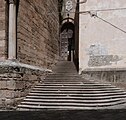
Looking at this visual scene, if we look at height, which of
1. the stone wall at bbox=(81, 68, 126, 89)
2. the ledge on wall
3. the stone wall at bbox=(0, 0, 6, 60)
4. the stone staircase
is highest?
the stone wall at bbox=(0, 0, 6, 60)

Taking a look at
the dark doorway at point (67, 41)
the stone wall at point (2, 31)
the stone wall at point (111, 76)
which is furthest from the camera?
the dark doorway at point (67, 41)

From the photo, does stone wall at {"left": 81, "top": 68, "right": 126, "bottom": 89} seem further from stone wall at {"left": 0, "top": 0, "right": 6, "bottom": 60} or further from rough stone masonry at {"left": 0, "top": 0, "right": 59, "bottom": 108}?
stone wall at {"left": 0, "top": 0, "right": 6, "bottom": 60}

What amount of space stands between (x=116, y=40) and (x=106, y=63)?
125 cm

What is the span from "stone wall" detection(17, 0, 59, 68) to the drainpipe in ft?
1.31

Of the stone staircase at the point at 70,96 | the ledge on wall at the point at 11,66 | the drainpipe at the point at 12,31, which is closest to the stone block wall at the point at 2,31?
the drainpipe at the point at 12,31

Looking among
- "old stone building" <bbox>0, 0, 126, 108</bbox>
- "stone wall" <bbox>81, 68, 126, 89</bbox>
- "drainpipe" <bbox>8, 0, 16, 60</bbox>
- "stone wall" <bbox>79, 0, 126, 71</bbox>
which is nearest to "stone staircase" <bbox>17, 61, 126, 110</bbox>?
"old stone building" <bbox>0, 0, 126, 108</bbox>

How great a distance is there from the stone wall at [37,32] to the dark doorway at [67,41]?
13.3 ft

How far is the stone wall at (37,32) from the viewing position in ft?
38.0

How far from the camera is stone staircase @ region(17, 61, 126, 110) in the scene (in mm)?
10594

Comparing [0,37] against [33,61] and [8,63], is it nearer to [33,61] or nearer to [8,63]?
[8,63]

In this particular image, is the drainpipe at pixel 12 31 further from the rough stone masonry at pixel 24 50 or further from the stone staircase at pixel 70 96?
the stone staircase at pixel 70 96

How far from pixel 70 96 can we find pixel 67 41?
11.7 meters

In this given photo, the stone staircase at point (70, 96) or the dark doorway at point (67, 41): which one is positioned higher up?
the dark doorway at point (67, 41)

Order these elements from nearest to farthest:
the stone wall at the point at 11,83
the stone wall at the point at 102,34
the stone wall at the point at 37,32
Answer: the stone wall at the point at 11,83
the stone wall at the point at 37,32
the stone wall at the point at 102,34
